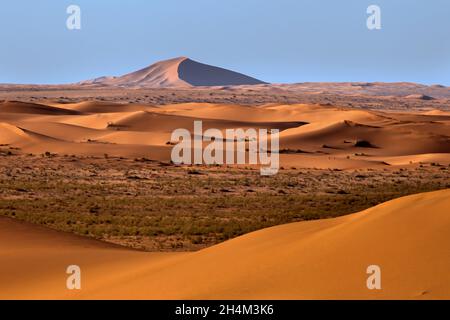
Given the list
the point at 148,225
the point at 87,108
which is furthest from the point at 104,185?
the point at 87,108

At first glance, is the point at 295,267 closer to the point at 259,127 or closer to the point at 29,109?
the point at 259,127

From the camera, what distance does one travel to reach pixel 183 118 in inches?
2537

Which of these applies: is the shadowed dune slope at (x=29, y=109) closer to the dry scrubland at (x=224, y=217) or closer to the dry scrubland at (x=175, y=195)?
the dry scrubland at (x=224, y=217)

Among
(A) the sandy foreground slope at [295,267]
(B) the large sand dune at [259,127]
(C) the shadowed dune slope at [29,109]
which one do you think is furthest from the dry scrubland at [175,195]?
(C) the shadowed dune slope at [29,109]

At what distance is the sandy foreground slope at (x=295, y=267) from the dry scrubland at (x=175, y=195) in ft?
18.0

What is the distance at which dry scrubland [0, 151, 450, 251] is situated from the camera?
60.6 ft

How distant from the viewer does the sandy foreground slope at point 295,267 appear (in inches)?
275

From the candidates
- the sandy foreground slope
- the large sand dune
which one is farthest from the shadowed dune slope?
the sandy foreground slope

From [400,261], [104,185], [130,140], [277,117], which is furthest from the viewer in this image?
[277,117]

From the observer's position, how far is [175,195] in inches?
1009

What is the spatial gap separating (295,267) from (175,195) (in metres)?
18.0

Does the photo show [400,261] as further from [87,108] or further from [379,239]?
[87,108]

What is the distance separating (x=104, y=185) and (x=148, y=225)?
9.44 meters

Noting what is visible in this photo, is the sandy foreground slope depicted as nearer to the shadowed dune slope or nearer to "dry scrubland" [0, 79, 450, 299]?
"dry scrubland" [0, 79, 450, 299]
